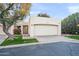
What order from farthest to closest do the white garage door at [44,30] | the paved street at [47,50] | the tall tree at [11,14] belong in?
the white garage door at [44,30] < the tall tree at [11,14] < the paved street at [47,50]

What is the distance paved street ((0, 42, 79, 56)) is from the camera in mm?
15148

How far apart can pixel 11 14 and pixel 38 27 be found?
0.78 meters

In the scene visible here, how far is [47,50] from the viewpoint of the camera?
15219 mm

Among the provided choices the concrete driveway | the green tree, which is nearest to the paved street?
the concrete driveway

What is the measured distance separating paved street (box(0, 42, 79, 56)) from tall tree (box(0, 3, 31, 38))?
423mm

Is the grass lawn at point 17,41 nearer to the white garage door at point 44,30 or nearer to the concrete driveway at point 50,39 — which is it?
the concrete driveway at point 50,39

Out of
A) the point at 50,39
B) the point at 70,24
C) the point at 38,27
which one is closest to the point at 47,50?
the point at 50,39

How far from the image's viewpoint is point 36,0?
49.9 ft

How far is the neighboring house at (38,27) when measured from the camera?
602 inches

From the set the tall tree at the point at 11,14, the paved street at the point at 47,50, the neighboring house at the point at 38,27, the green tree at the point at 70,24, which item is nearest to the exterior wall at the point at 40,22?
the neighboring house at the point at 38,27

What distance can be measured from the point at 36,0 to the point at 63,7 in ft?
2.33

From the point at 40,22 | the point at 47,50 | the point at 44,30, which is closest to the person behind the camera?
the point at 47,50

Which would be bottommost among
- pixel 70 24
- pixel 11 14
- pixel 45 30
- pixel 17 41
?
pixel 17 41

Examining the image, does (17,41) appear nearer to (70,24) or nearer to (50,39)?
(50,39)
